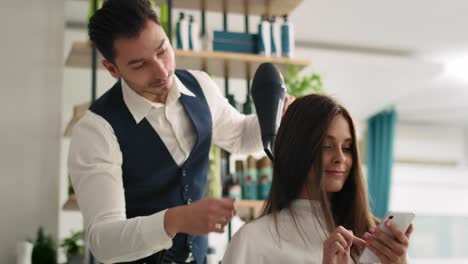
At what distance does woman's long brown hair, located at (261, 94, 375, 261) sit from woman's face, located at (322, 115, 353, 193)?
0.01m

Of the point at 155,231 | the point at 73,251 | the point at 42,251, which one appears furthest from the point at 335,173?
the point at 73,251

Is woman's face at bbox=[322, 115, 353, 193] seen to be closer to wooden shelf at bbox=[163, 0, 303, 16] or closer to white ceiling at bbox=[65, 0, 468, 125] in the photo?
wooden shelf at bbox=[163, 0, 303, 16]

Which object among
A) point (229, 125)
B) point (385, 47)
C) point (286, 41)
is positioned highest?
point (385, 47)

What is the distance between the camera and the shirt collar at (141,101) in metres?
1.82

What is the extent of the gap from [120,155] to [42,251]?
5.71 ft

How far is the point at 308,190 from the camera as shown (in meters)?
1.82

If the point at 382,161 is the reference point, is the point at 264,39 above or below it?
above

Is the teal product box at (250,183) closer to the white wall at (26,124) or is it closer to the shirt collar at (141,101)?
the white wall at (26,124)

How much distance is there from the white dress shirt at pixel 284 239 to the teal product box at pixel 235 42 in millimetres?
1688

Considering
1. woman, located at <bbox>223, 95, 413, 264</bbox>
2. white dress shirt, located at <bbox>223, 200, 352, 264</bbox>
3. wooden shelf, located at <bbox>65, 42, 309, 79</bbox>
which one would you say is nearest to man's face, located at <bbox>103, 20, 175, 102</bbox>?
woman, located at <bbox>223, 95, 413, 264</bbox>

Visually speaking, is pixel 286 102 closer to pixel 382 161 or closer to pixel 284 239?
pixel 284 239

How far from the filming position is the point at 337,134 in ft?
5.69

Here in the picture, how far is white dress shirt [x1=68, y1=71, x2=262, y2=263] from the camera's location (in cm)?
154

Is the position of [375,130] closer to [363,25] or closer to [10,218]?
[363,25]
